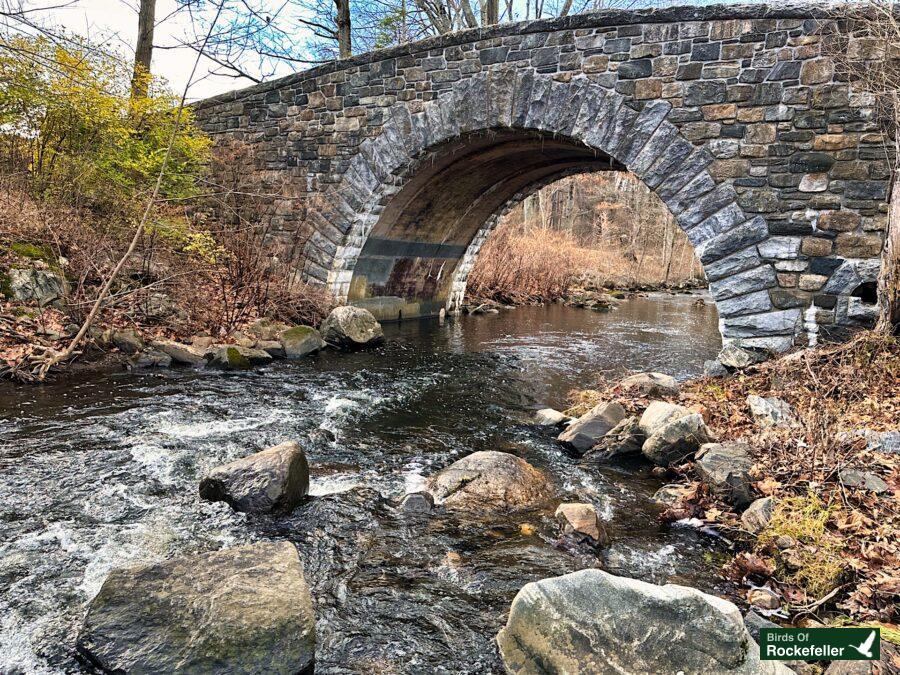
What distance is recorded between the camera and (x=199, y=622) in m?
2.32

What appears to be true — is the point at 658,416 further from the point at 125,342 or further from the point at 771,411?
the point at 125,342

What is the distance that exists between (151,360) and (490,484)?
5.02m

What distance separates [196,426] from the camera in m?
5.26

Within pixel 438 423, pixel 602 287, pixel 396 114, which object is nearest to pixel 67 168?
pixel 396 114

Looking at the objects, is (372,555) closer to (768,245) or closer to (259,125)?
(768,245)

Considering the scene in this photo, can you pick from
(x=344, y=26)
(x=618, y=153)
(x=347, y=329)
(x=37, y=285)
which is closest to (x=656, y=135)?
(x=618, y=153)

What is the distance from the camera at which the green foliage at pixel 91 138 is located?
8008mm

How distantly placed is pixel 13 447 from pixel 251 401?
7.00 ft

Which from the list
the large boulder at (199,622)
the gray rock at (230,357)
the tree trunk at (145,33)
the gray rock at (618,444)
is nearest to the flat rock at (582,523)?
the gray rock at (618,444)

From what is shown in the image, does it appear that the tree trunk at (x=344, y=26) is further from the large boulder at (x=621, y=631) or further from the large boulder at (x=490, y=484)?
the large boulder at (x=621, y=631)

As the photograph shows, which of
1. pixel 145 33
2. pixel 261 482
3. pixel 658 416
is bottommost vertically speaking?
pixel 261 482

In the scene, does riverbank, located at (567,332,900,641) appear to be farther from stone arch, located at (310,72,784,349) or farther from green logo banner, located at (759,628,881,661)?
stone arch, located at (310,72,784,349)

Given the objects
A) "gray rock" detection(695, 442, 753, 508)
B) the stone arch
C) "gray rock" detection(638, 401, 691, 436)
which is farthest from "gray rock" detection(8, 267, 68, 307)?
"gray rock" detection(695, 442, 753, 508)

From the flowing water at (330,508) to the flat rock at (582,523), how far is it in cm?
9
